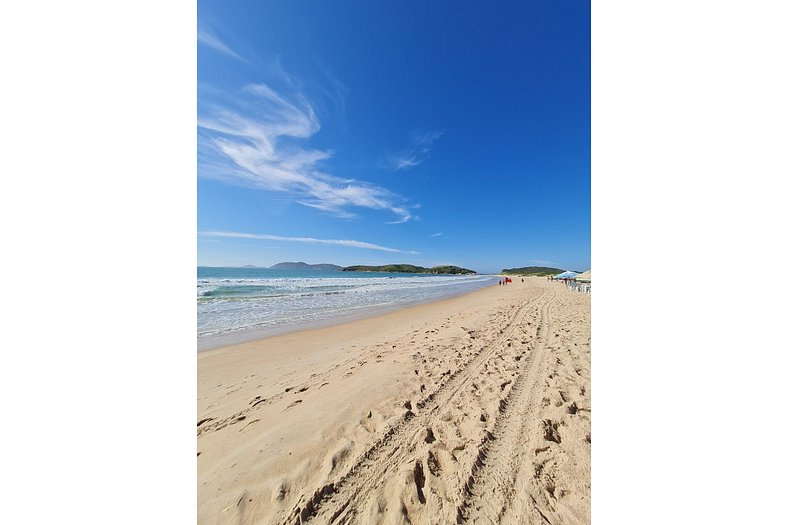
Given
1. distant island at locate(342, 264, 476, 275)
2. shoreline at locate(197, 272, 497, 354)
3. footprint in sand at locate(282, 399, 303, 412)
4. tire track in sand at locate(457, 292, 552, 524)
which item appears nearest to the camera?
tire track in sand at locate(457, 292, 552, 524)

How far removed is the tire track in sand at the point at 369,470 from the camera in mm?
1352

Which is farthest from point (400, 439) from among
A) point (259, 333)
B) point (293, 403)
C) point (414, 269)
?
point (414, 269)

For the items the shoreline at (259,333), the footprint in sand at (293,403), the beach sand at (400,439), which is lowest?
the shoreline at (259,333)

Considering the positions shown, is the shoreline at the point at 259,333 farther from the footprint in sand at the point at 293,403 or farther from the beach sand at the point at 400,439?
the footprint in sand at the point at 293,403

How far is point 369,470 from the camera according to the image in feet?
5.22

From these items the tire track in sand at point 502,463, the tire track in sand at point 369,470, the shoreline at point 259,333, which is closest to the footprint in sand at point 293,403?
the tire track in sand at point 369,470

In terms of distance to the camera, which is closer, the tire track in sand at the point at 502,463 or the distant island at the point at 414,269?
the tire track in sand at the point at 502,463

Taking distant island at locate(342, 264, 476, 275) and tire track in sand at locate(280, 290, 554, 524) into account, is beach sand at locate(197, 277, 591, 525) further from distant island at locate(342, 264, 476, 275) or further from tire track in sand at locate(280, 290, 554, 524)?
distant island at locate(342, 264, 476, 275)

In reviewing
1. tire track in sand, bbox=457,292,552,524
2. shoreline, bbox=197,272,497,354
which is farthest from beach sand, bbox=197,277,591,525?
shoreline, bbox=197,272,497,354

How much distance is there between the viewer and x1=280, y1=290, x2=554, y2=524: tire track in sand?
135 cm
